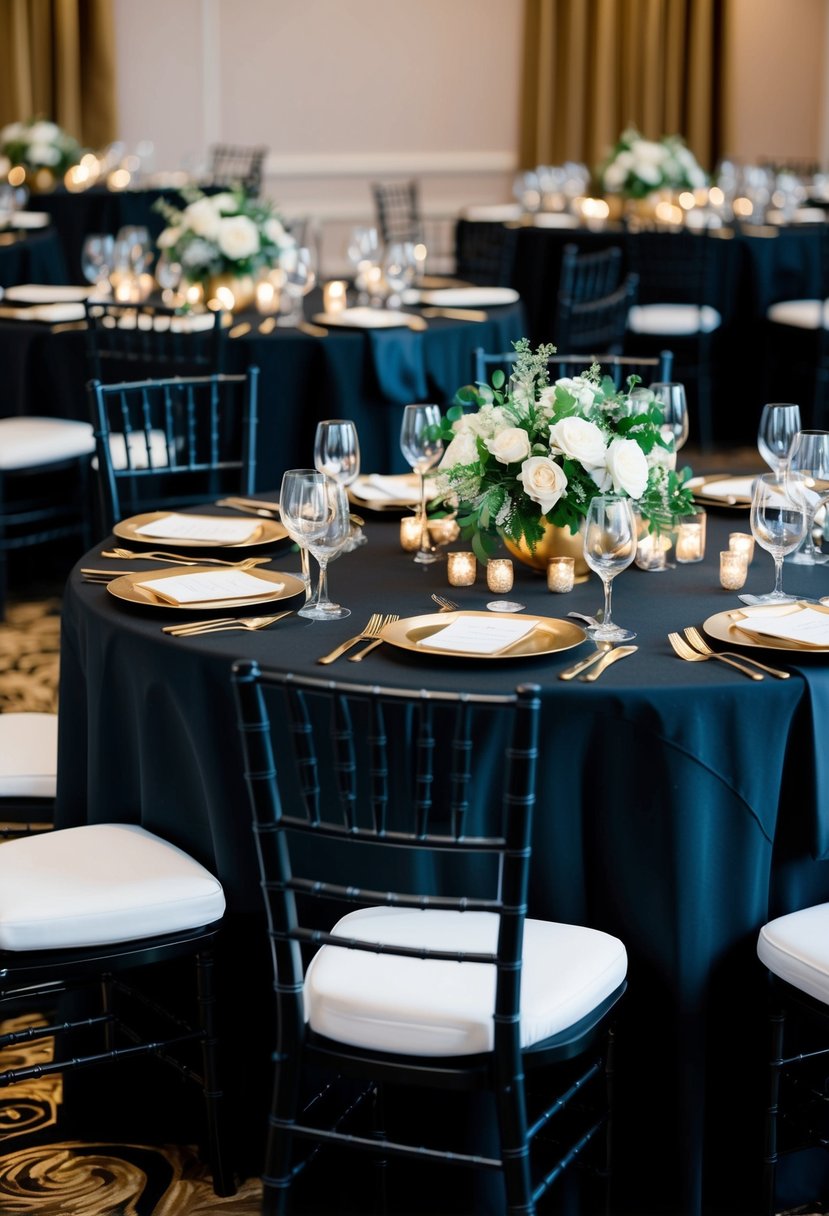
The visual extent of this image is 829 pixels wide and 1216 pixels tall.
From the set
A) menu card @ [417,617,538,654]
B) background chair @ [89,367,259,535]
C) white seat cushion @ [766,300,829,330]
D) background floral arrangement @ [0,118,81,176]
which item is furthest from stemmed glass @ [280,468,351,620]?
background floral arrangement @ [0,118,81,176]

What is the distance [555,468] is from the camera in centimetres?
243

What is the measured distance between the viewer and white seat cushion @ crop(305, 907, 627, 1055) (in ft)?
5.88

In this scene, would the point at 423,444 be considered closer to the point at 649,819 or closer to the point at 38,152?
the point at 649,819

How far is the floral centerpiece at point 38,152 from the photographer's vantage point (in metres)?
8.20

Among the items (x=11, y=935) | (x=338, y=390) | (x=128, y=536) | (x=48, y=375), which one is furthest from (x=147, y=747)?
(x=48, y=375)

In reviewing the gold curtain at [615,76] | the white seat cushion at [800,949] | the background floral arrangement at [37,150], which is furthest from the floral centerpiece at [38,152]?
→ the white seat cushion at [800,949]

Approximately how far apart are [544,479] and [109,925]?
968mm

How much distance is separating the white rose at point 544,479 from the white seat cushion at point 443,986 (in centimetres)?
74

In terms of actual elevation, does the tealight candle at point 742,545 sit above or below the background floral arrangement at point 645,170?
below

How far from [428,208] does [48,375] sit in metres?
6.06

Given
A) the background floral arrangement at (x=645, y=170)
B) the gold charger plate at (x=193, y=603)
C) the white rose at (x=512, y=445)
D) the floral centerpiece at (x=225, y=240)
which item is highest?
the background floral arrangement at (x=645, y=170)

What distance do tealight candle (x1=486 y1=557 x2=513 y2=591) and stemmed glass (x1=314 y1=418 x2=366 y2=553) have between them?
0.33 m

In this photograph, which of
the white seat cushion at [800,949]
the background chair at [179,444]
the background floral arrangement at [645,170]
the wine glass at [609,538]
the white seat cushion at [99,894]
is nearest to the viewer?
the white seat cushion at [800,949]

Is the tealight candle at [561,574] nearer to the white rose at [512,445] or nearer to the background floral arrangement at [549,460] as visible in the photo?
the background floral arrangement at [549,460]
